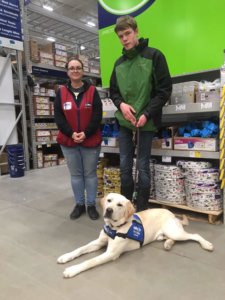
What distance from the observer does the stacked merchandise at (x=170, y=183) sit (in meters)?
2.73

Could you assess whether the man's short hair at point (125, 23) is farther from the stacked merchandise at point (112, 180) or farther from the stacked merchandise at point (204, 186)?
the stacked merchandise at point (112, 180)

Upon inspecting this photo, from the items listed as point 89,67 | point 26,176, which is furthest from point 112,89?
point 89,67

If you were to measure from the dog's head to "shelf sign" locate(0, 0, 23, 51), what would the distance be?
4460mm

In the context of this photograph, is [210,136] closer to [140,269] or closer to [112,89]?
[112,89]

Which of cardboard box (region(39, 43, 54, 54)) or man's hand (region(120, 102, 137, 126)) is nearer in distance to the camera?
man's hand (region(120, 102, 137, 126))

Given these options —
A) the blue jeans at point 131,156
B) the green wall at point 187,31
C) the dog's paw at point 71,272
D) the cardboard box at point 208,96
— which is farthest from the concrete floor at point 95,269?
the green wall at point 187,31

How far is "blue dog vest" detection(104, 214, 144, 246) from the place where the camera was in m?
1.90

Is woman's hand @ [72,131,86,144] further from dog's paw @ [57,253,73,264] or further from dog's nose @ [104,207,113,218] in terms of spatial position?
dog's paw @ [57,253,73,264]

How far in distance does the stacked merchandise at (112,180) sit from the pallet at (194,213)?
47cm

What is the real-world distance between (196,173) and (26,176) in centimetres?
349

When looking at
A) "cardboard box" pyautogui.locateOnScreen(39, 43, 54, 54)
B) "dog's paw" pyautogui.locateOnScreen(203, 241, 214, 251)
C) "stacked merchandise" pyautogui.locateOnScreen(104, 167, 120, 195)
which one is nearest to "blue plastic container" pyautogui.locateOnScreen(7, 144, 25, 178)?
"stacked merchandise" pyautogui.locateOnScreen(104, 167, 120, 195)

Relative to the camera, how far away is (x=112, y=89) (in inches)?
105

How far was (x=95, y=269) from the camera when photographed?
1.83 metres

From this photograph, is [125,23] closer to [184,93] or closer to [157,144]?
[184,93]
